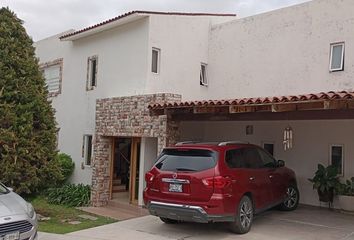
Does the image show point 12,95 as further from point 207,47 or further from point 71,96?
point 207,47

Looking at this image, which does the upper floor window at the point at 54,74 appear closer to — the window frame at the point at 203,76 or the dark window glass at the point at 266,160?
the window frame at the point at 203,76

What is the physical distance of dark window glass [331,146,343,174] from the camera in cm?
1192

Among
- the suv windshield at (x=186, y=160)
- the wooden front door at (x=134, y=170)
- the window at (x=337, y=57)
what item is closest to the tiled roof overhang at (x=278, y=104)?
the suv windshield at (x=186, y=160)

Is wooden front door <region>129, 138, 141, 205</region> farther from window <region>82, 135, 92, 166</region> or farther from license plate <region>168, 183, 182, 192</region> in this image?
license plate <region>168, 183, 182, 192</region>

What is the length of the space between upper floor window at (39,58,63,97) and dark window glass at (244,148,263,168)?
36.1ft

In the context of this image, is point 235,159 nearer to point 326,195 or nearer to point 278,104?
point 278,104

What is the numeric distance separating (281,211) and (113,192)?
6.37 metres

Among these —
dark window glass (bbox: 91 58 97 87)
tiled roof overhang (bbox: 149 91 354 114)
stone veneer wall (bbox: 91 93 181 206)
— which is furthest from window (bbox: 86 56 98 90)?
tiled roof overhang (bbox: 149 91 354 114)

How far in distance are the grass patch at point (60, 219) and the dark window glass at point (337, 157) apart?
6648 millimetres

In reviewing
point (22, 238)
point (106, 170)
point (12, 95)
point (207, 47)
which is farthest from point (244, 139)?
point (22, 238)

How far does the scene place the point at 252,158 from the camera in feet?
31.1

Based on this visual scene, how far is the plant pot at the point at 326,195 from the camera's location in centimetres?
1168

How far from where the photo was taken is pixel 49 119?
40.3ft

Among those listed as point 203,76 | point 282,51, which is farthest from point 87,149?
point 282,51
